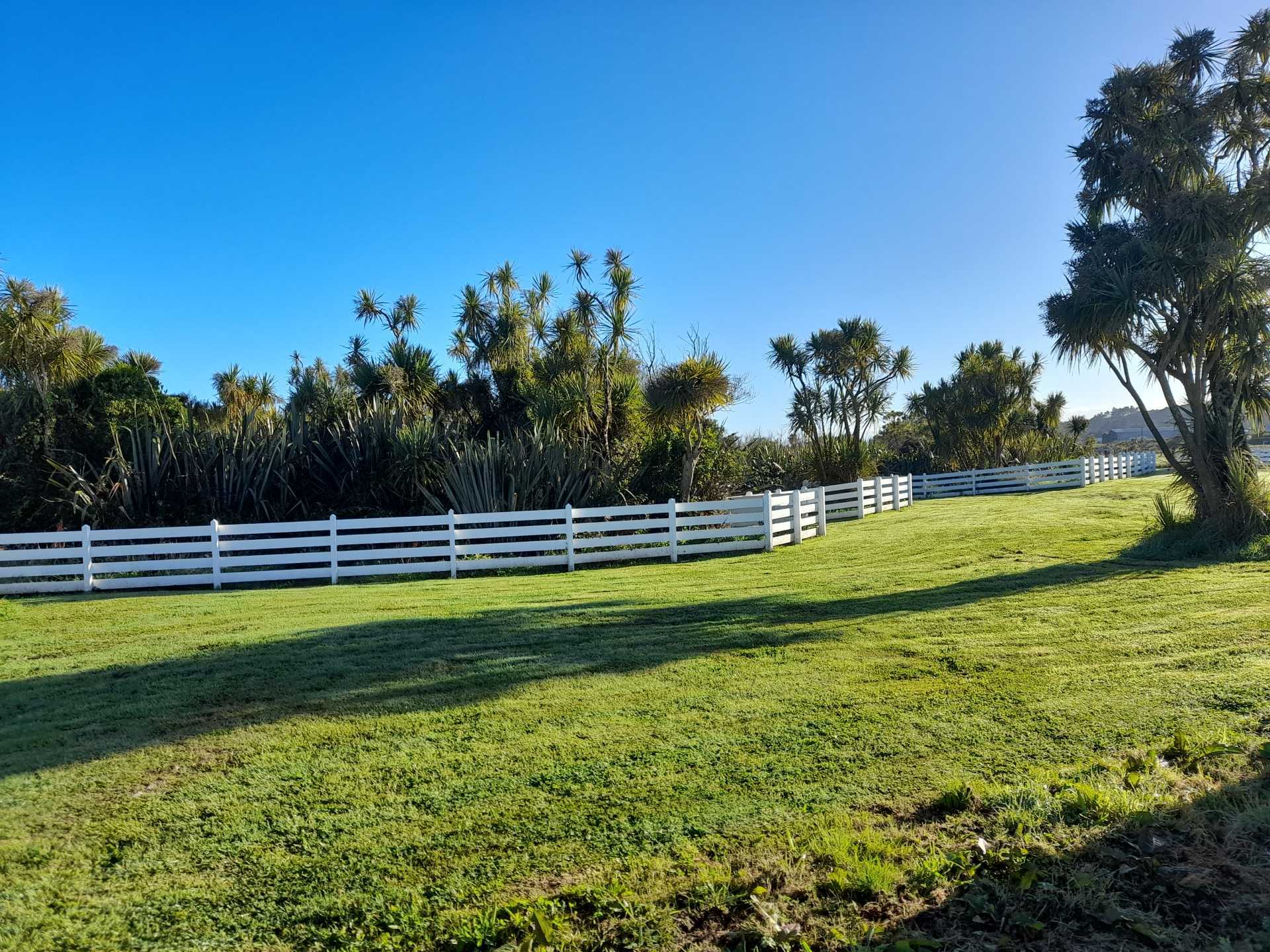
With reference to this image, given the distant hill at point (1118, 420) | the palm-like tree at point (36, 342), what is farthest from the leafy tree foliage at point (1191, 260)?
the distant hill at point (1118, 420)

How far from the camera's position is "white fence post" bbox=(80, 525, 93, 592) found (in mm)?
11820

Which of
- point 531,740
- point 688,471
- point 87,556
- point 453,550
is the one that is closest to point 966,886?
Result: point 531,740

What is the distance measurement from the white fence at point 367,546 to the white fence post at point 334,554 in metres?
0.02

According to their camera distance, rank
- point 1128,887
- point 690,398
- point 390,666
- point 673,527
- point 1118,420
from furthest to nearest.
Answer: point 1118,420
point 690,398
point 673,527
point 390,666
point 1128,887

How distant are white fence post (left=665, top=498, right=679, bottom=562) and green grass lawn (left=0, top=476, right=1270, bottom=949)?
490 centimetres

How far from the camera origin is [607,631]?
7.70 meters

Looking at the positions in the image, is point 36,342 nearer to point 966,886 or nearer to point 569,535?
point 569,535

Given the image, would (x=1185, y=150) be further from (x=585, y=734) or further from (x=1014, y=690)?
(x=585, y=734)

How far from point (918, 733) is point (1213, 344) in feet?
36.8

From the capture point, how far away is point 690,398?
1802 centimetres

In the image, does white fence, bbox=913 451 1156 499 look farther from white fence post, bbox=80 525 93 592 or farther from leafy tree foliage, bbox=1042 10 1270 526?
white fence post, bbox=80 525 93 592

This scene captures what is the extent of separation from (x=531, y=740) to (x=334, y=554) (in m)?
9.15

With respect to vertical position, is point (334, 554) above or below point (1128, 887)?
above

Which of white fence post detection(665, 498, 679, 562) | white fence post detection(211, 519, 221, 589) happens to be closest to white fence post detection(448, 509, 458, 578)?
white fence post detection(211, 519, 221, 589)
